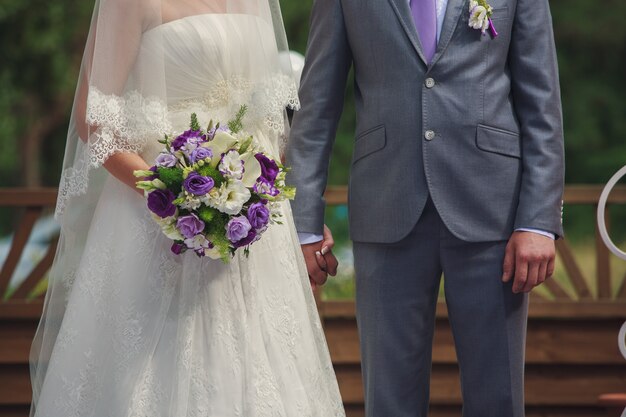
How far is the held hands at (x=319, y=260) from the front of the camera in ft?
9.73

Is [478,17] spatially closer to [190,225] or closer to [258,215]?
[258,215]

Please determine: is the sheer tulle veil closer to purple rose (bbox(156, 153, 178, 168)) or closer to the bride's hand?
purple rose (bbox(156, 153, 178, 168))

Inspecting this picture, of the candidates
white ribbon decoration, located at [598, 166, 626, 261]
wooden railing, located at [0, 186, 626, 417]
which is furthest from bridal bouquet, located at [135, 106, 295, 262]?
wooden railing, located at [0, 186, 626, 417]

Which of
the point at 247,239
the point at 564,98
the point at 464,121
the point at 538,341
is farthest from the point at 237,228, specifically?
the point at 564,98

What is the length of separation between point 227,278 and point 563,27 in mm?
13271

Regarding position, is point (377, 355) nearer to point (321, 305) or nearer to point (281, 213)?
point (281, 213)

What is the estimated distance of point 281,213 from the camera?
9.27ft

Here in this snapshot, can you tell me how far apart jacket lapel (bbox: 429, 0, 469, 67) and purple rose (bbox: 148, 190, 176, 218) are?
0.80 meters

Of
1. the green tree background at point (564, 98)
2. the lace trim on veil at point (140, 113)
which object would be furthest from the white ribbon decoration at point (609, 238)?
the green tree background at point (564, 98)

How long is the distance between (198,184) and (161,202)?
0.11 metres

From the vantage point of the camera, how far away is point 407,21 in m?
2.80

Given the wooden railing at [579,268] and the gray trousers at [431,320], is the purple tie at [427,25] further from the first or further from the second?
the wooden railing at [579,268]

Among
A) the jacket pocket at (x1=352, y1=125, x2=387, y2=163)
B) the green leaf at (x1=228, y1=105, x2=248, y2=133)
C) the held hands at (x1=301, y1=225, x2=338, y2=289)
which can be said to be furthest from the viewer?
the held hands at (x1=301, y1=225, x2=338, y2=289)

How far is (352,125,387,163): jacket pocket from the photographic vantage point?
9.39ft
